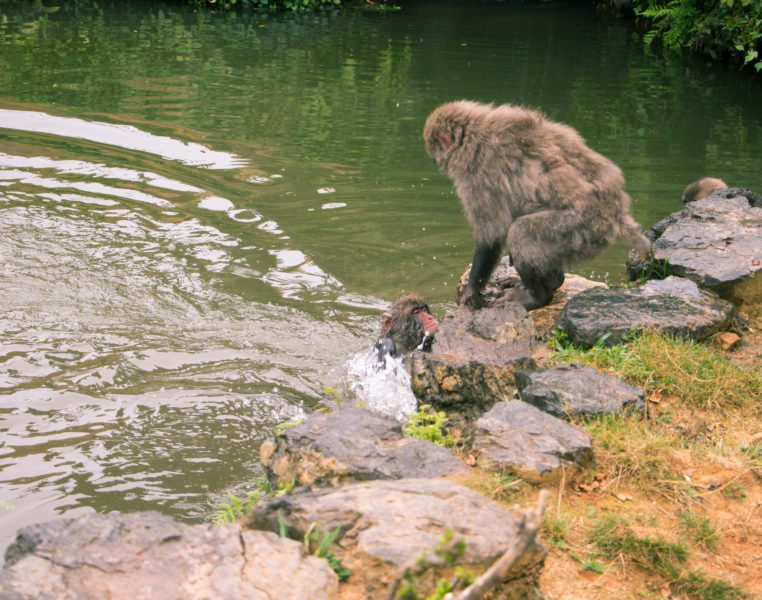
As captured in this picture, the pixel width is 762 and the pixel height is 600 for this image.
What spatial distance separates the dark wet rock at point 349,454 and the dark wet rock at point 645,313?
1.91 m

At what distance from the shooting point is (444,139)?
22.8 feet

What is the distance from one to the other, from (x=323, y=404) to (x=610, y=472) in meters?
2.12

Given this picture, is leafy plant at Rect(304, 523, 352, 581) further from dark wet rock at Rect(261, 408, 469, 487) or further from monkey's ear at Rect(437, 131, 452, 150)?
monkey's ear at Rect(437, 131, 452, 150)

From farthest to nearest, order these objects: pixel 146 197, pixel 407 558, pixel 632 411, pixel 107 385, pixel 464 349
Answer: pixel 146 197
pixel 107 385
pixel 464 349
pixel 632 411
pixel 407 558

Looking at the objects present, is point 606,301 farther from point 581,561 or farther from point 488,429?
point 581,561

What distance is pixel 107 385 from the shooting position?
21.3ft

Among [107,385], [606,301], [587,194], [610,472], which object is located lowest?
[107,385]

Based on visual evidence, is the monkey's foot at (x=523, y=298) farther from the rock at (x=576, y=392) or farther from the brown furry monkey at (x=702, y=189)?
the brown furry monkey at (x=702, y=189)

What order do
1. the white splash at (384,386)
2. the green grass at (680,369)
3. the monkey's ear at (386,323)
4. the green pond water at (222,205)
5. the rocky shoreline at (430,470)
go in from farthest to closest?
the monkey's ear at (386,323), the white splash at (384,386), the green pond water at (222,205), the green grass at (680,369), the rocky shoreline at (430,470)

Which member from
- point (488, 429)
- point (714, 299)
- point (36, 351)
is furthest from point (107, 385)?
point (714, 299)

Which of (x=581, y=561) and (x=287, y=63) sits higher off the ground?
(x=287, y=63)

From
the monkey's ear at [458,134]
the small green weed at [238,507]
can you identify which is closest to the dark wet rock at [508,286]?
the monkey's ear at [458,134]

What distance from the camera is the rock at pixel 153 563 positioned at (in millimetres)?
3230

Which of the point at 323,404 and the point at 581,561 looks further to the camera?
the point at 323,404
